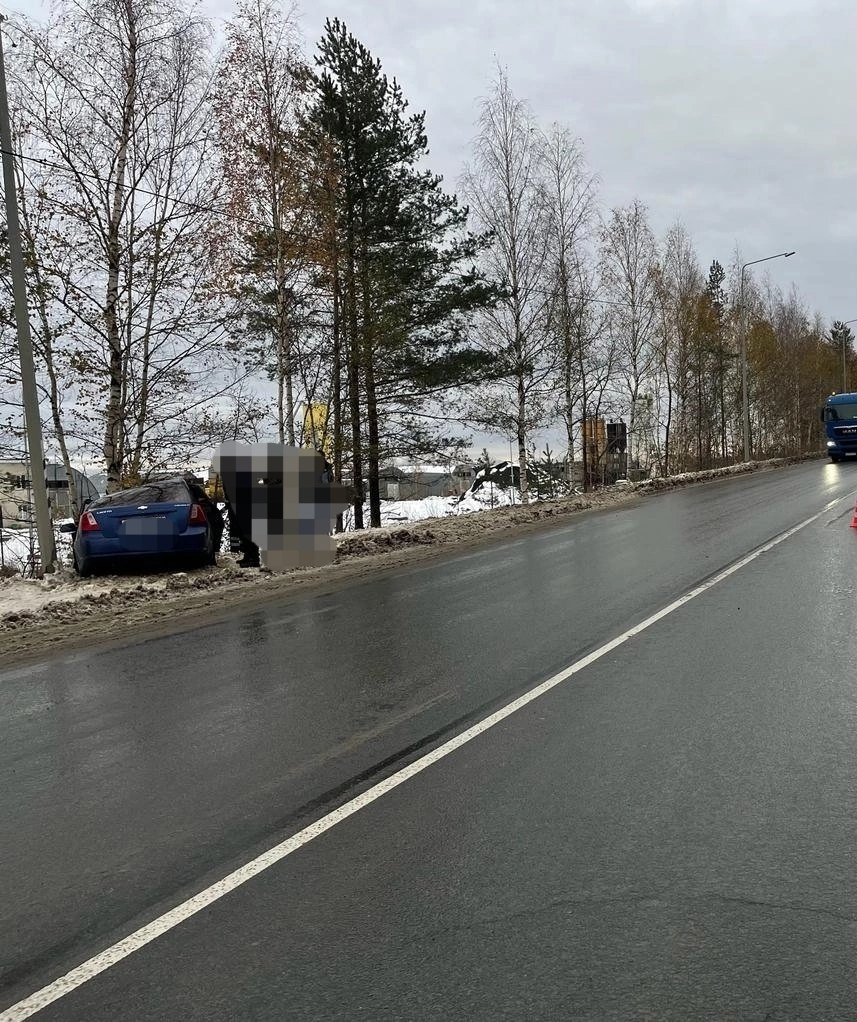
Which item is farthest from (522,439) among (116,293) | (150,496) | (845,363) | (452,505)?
(845,363)

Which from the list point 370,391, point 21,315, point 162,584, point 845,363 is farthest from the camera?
point 845,363

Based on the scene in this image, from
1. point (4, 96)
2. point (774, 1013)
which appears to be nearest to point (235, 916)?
point (774, 1013)

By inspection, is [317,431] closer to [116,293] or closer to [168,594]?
[116,293]

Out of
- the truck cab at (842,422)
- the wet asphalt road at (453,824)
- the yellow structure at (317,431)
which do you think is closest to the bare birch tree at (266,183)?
the yellow structure at (317,431)

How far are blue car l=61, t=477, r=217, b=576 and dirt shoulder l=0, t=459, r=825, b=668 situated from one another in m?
0.34

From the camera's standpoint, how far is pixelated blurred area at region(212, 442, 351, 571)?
39.7 ft

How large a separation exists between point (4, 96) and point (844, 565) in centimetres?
1273

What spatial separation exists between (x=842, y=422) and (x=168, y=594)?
3779 cm

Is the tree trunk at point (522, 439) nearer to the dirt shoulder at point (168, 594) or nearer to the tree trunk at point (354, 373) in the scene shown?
the tree trunk at point (354, 373)

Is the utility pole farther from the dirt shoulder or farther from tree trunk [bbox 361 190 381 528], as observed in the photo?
tree trunk [bbox 361 190 381 528]

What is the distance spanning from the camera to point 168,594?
10.9 m

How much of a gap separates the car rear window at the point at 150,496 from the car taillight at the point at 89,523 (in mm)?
210

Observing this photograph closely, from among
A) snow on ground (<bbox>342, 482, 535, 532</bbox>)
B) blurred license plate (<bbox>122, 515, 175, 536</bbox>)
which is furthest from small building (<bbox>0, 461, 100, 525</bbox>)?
snow on ground (<bbox>342, 482, 535, 532</bbox>)

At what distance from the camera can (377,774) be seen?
4.47m
